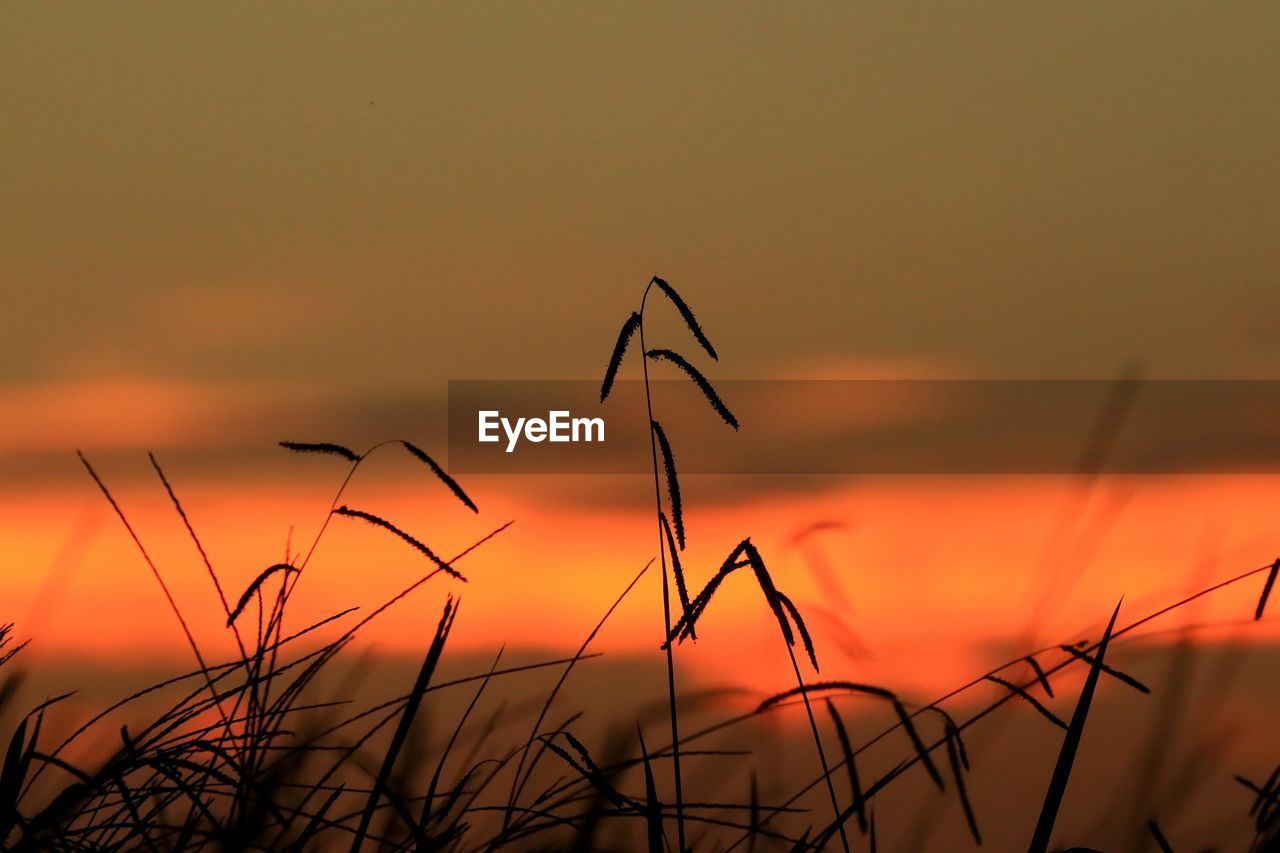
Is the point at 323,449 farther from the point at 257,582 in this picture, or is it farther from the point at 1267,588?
the point at 1267,588

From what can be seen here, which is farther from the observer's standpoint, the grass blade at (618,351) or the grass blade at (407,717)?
the grass blade at (618,351)

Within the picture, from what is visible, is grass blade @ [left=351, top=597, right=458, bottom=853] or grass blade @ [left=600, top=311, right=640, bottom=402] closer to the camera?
grass blade @ [left=351, top=597, right=458, bottom=853]

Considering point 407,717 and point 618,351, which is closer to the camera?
point 407,717

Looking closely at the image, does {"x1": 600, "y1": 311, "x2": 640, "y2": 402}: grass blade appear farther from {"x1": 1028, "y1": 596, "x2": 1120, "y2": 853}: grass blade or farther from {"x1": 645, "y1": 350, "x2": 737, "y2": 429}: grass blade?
{"x1": 1028, "y1": 596, "x2": 1120, "y2": 853}: grass blade

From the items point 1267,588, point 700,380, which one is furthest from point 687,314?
point 1267,588

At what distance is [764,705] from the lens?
1.64 meters

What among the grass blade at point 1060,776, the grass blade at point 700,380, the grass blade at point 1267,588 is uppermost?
the grass blade at point 700,380

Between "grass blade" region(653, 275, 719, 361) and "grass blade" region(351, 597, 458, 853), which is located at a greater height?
"grass blade" region(653, 275, 719, 361)

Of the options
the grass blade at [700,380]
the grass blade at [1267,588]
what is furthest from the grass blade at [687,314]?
the grass blade at [1267,588]

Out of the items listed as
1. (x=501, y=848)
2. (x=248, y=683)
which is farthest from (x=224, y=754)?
(x=501, y=848)

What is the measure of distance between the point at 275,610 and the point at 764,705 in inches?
24.1

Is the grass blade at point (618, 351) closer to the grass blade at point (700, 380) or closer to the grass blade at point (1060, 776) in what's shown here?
the grass blade at point (700, 380)

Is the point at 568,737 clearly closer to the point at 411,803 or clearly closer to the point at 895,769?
the point at 411,803

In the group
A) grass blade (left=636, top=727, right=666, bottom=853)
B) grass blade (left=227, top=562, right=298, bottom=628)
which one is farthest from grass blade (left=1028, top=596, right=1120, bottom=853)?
grass blade (left=227, top=562, right=298, bottom=628)
